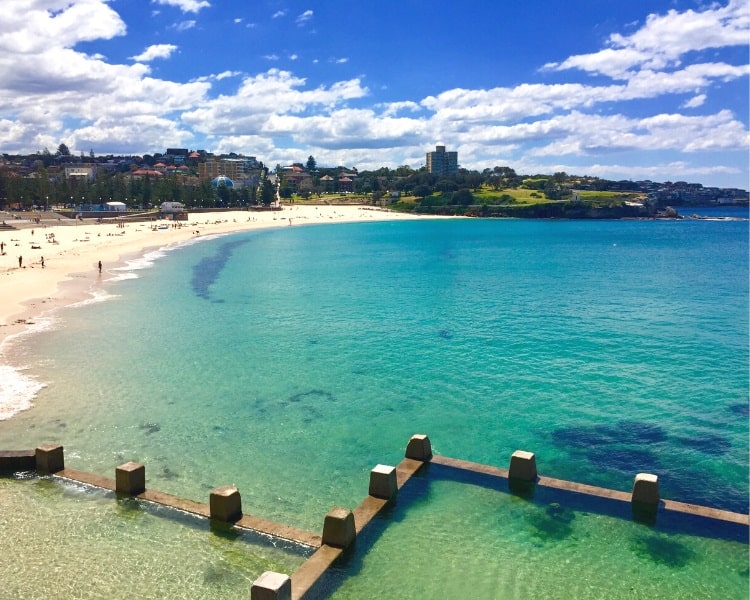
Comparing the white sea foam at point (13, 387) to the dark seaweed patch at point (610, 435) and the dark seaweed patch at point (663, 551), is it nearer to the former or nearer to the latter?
the dark seaweed patch at point (610, 435)

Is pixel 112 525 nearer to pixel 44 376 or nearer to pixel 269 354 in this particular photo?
pixel 44 376

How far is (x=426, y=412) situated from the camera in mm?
26781

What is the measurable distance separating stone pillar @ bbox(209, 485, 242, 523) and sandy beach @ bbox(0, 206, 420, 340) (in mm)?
29122

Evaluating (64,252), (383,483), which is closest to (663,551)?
(383,483)

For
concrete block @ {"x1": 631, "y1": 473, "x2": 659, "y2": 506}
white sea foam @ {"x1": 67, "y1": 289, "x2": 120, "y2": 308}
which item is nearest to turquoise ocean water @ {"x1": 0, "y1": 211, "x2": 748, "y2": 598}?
white sea foam @ {"x1": 67, "y1": 289, "x2": 120, "y2": 308}

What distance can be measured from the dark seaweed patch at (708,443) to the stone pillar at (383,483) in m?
13.0

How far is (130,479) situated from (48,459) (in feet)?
11.9

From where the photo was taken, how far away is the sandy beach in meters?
51.1

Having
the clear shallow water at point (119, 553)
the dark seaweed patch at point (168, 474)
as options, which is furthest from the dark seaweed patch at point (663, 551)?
the dark seaweed patch at point (168, 474)

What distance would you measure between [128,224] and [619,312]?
123393 millimetres

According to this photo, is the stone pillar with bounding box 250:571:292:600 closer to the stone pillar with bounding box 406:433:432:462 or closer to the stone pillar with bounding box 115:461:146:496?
the stone pillar with bounding box 115:461:146:496

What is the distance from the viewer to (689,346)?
1574 inches

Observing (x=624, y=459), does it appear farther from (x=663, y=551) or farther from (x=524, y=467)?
(x=663, y=551)

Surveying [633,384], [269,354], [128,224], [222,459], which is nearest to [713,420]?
[633,384]
